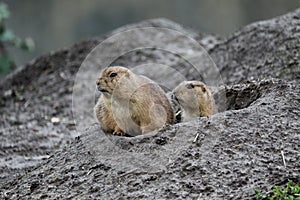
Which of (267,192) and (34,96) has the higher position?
(34,96)

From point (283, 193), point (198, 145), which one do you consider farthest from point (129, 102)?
point (283, 193)

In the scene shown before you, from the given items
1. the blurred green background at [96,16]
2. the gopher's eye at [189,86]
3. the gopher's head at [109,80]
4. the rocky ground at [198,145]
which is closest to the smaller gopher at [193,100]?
the gopher's eye at [189,86]

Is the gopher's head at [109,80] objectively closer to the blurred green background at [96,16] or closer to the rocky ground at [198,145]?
the rocky ground at [198,145]

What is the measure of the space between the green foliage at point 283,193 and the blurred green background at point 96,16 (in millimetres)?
11137

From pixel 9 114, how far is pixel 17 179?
3814mm

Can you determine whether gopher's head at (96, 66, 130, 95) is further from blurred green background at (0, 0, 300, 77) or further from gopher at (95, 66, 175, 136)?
blurred green background at (0, 0, 300, 77)

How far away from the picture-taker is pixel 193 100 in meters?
5.50

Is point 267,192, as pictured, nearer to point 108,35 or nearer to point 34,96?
point 34,96

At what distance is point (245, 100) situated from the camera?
573 centimetres

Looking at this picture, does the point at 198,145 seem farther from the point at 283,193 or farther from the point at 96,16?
the point at 96,16

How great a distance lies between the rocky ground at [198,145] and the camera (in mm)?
4371

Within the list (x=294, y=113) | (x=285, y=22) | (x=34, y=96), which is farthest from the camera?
(x=34, y=96)

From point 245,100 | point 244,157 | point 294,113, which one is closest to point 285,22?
point 245,100

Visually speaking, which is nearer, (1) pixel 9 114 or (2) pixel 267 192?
(2) pixel 267 192
